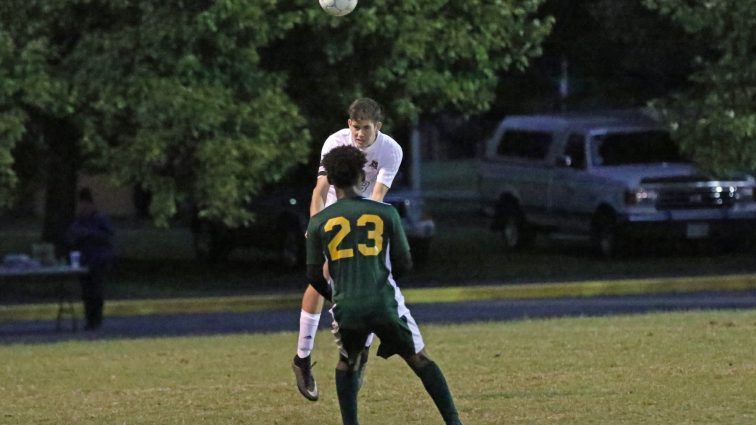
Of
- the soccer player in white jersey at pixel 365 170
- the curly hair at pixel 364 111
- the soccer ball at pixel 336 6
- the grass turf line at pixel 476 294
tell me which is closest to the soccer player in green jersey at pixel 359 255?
the soccer player in white jersey at pixel 365 170

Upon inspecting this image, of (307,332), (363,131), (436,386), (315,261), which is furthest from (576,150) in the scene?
(315,261)

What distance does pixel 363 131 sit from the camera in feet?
34.5

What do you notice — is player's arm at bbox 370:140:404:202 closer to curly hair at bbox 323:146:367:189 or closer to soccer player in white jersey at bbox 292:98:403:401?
soccer player in white jersey at bbox 292:98:403:401

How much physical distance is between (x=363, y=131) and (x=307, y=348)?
1.60 m

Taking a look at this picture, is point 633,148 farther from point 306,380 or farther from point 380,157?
point 380,157

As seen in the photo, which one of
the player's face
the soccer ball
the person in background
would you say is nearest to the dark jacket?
the person in background

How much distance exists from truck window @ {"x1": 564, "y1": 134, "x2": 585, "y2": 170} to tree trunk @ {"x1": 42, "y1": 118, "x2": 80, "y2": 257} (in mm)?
8155

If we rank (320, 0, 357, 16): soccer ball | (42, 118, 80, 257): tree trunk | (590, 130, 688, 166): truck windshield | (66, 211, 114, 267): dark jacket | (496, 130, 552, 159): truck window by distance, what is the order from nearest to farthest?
(320, 0, 357, 16): soccer ball < (66, 211, 114, 267): dark jacket < (42, 118, 80, 257): tree trunk < (590, 130, 688, 166): truck windshield < (496, 130, 552, 159): truck window

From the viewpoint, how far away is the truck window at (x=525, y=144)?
99.8 feet

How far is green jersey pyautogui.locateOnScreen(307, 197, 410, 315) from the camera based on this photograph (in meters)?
9.09

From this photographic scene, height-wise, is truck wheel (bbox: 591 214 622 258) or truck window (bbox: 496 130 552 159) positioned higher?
truck window (bbox: 496 130 552 159)

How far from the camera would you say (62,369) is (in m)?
14.9

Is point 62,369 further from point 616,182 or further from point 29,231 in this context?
point 29,231

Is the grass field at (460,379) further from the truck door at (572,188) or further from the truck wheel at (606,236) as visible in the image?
the truck door at (572,188)
